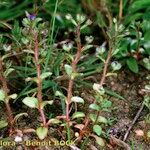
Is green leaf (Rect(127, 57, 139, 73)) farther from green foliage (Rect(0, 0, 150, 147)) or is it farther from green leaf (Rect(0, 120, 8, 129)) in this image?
green leaf (Rect(0, 120, 8, 129))

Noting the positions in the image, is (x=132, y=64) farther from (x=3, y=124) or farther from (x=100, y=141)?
(x=3, y=124)

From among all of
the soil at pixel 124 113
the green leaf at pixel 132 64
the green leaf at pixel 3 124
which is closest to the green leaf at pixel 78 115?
the soil at pixel 124 113

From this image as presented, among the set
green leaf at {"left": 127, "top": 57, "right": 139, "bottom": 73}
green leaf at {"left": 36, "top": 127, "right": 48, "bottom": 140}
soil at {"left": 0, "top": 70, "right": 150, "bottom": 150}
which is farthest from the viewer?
green leaf at {"left": 127, "top": 57, "right": 139, "bottom": 73}

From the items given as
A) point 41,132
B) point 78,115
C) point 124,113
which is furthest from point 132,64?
point 41,132

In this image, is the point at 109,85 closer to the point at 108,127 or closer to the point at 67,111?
the point at 108,127

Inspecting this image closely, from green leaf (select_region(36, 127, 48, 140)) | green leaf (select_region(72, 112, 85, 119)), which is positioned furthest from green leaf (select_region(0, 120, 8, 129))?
green leaf (select_region(72, 112, 85, 119))

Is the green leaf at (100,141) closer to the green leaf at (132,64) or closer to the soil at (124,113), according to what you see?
the soil at (124,113)

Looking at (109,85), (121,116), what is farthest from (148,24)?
(121,116)
